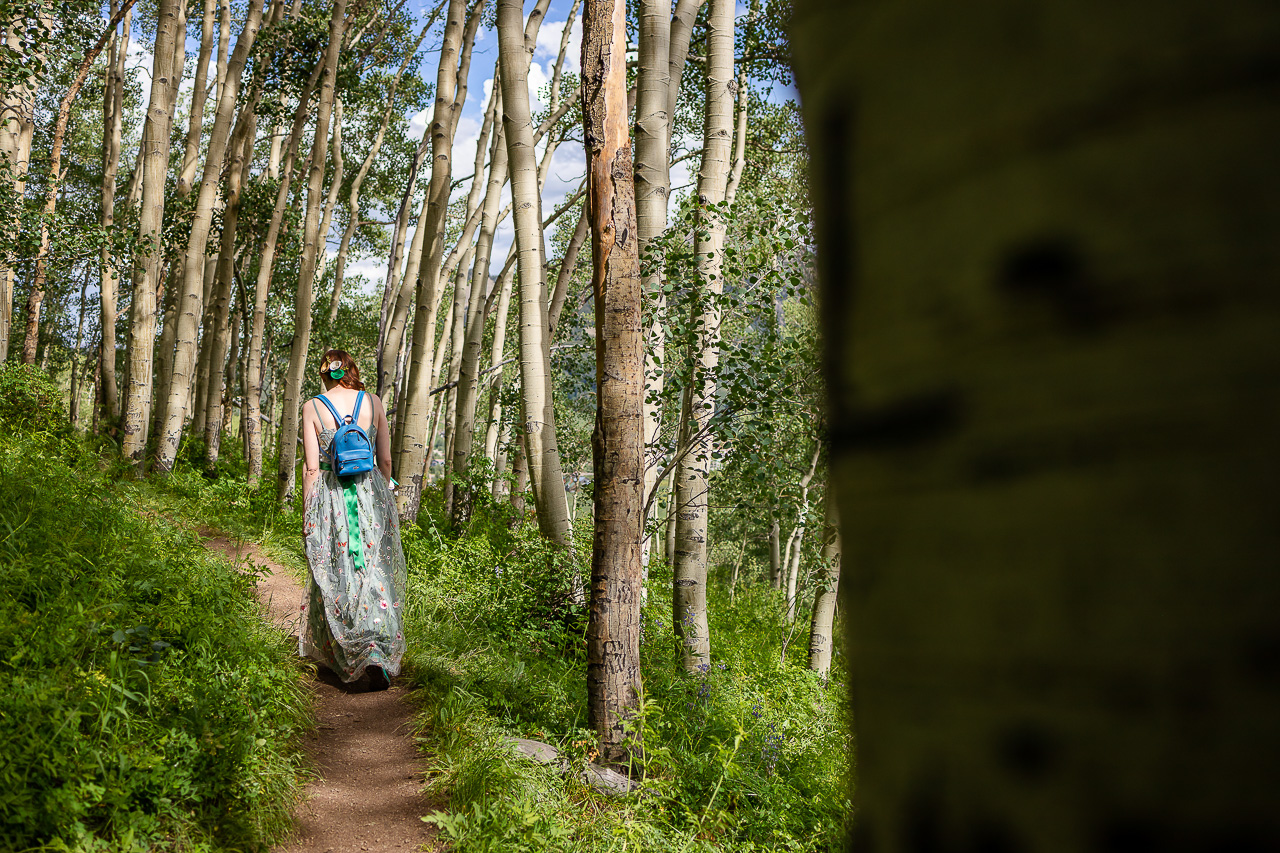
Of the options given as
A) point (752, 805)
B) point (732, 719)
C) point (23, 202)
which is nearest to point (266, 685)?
point (752, 805)

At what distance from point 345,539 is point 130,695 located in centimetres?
199

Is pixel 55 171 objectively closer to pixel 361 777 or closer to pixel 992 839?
pixel 361 777

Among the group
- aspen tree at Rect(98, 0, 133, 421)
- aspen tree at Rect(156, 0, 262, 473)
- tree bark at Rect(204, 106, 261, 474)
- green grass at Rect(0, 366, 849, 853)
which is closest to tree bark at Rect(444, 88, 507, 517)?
green grass at Rect(0, 366, 849, 853)

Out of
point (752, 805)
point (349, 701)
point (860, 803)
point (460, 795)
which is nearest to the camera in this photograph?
point (860, 803)

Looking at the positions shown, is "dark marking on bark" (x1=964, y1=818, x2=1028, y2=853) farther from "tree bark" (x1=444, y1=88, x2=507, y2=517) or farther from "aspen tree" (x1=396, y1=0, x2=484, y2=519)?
"tree bark" (x1=444, y1=88, x2=507, y2=517)

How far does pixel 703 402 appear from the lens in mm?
Answer: 5824

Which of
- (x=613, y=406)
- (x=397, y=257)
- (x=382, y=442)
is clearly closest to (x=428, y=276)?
(x=382, y=442)

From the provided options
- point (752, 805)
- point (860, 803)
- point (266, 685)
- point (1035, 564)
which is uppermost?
point (1035, 564)

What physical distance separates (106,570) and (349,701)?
159 cm

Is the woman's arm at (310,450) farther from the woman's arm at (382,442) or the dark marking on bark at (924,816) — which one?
the dark marking on bark at (924,816)

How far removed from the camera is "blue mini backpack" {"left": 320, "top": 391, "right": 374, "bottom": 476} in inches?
203

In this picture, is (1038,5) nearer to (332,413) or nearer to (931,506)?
(931,506)

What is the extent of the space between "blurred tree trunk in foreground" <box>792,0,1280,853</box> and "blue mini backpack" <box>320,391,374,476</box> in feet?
17.0

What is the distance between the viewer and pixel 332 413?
204 inches
